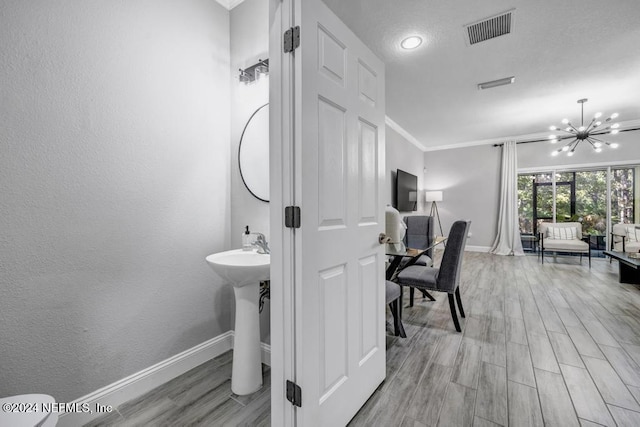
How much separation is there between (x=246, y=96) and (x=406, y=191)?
14.8 ft

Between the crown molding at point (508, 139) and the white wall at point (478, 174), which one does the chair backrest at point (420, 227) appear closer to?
the white wall at point (478, 174)

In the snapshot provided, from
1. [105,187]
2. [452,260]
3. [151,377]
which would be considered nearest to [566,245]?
[452,260]

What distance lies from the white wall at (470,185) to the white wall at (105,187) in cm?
656

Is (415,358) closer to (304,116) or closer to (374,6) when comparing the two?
(304,116)

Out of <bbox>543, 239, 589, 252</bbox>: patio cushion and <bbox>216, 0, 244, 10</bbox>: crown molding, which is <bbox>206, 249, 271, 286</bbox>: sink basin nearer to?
<bbox>216, 0, 244, 10</bbox>: crown molding

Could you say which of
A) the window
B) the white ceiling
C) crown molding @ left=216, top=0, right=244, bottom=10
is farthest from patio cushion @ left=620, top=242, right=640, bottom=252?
crown molding @ left=216, top=0, right=244, bottom=10

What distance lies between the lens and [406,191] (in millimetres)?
5793

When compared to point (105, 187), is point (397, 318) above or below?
below

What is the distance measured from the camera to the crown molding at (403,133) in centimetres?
509

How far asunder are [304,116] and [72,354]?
160 cm

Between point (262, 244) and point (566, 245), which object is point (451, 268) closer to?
point (262, 244)

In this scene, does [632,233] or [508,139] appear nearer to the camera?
[632,233]

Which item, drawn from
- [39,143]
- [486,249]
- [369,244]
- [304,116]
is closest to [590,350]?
[369,244]

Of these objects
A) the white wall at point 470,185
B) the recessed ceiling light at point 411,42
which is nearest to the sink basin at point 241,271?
the recessed ceiling light at point 411,42
